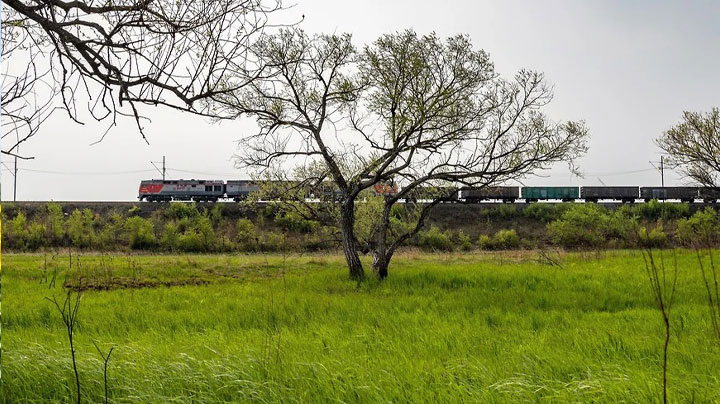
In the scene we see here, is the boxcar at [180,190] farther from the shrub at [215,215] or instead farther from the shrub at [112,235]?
the shrub at [112,235]

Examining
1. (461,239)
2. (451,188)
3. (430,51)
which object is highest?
(430,51)

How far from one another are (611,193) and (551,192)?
624 cm

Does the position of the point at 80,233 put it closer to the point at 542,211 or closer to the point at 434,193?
the point at 434,193

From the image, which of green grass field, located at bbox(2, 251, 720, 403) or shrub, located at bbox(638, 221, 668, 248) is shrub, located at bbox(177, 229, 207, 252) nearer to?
green grass field, located at bbox(2, 251, 720, 403)

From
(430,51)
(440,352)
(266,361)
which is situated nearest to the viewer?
(266,361)

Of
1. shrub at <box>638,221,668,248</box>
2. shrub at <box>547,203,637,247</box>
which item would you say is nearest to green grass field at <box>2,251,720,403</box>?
shrub at <box>638,221,668,248</box>

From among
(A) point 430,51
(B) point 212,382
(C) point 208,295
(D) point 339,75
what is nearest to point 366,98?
(D) point 339,75

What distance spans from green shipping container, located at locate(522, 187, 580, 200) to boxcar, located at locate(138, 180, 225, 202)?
3342 cm

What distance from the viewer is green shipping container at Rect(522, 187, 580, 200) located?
56.2 m

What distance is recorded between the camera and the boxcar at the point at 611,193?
55.1 m

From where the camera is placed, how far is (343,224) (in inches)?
580

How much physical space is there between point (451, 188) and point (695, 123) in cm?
1243

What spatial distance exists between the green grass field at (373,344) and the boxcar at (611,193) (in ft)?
149

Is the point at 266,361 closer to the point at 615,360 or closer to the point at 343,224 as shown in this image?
the point at 615,360
